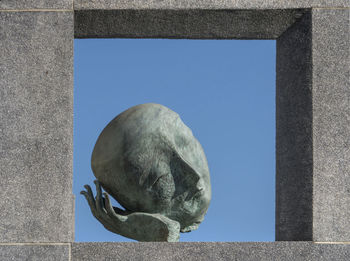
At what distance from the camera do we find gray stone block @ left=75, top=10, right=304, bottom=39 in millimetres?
7805

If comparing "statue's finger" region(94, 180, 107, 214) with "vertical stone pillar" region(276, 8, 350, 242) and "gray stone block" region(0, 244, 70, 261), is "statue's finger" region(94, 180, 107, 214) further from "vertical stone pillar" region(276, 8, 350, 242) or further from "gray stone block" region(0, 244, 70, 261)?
"vertical stone pillar" region(276, 8, 350, 242)

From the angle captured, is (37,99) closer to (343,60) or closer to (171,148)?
(171,148)

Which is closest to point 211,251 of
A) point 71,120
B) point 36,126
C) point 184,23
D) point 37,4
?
point 71,120

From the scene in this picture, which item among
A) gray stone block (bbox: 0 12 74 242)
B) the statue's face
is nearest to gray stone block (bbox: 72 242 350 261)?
gray stone block (bbox: 0 12 74 242)

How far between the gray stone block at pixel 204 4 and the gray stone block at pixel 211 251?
2539 millimetres

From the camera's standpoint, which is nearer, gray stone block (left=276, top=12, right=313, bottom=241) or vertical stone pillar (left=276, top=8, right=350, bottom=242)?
vertical stone pillar (left=276, top=8, right=350, bottom=242)

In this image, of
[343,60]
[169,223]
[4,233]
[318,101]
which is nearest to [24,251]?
[4,233]

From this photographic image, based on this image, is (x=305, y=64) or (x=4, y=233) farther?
(x=305, y=64)

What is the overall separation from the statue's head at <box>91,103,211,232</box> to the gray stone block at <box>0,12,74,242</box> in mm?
586

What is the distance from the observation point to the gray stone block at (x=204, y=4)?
769cm

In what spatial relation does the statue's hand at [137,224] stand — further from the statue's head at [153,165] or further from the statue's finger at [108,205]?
the statue's head at [153,165]

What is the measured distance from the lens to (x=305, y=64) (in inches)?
308

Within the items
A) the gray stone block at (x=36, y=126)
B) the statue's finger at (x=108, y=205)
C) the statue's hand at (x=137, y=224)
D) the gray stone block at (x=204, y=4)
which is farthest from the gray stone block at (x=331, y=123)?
the gray stone block at (x=36, y=126)

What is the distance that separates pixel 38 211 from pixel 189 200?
170 cm
